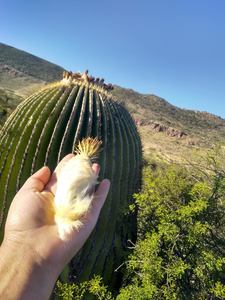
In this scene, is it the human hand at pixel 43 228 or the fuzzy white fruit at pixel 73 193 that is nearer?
the human hand at pixel 43 228

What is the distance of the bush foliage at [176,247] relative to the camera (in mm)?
6891

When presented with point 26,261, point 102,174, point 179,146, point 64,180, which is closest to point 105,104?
point 102,174

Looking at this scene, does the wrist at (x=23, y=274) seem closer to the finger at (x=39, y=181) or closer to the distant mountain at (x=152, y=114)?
the finger at (x=39, y=181)

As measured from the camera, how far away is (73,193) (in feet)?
10.7

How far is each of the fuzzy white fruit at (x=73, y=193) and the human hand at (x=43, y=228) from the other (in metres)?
0.05

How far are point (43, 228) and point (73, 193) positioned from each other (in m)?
0.35

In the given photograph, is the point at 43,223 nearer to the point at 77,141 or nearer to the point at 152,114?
the point at 77,141

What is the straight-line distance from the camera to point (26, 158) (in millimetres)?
6848

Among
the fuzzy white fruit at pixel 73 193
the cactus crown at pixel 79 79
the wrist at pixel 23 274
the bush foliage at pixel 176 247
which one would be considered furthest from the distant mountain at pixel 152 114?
the wrist at pixel 23 274

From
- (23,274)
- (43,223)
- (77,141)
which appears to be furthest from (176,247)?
(23,274)

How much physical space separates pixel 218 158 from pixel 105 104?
3.27 meters

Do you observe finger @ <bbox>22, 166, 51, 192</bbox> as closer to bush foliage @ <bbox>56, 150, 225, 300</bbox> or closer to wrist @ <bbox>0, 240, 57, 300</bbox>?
wrist @ <bbox>0, 240, 57, 300</bbox>

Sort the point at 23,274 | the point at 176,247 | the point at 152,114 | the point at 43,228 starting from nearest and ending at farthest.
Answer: the point at 23,274
the point at 43,228
the point at 176,247
the point at 152,114

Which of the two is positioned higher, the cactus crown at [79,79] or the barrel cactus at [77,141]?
the cactus crown at [79,79]
